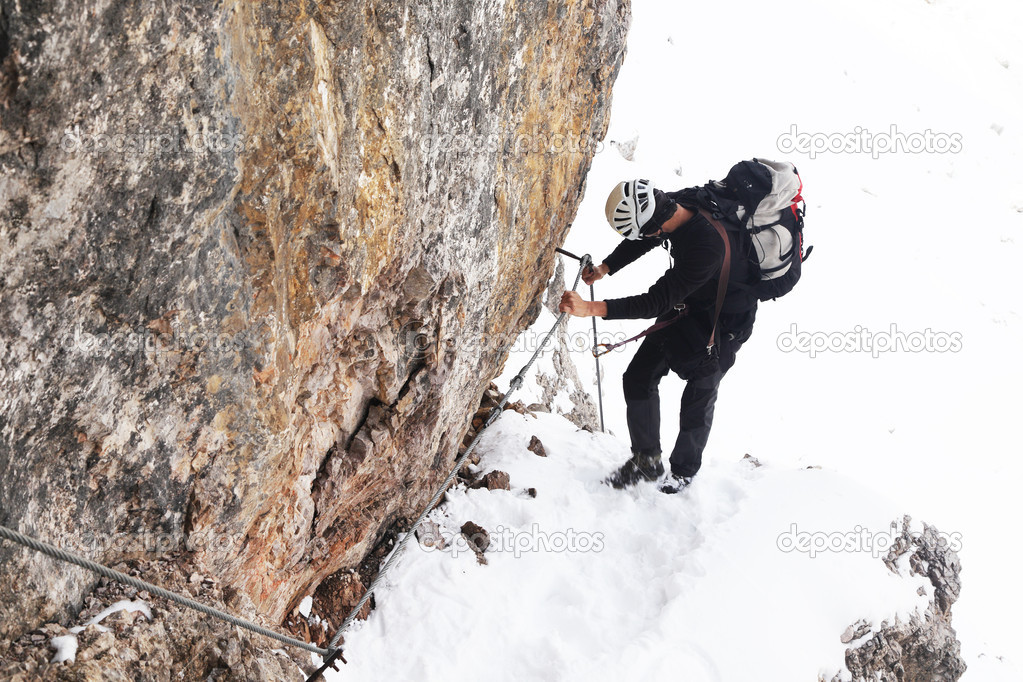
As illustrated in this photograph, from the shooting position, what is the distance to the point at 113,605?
2.93 meters

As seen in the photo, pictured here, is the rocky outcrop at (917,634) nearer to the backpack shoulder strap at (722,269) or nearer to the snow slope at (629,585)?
the snow slope at (629,585)

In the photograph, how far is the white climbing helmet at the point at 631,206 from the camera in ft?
17.7

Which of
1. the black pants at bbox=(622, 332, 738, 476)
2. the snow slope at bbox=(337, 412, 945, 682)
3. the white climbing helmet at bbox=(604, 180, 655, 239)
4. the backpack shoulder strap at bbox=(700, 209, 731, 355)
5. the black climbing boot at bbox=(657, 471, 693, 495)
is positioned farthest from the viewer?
the black climbing boot at bbox=(657, 471, 693, 495)

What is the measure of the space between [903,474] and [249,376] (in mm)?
12927

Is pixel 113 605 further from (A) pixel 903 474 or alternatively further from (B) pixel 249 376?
(A) pixel 903 474

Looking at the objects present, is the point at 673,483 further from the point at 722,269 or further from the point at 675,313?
the point at 722,269

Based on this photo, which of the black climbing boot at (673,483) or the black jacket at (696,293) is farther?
the black climbing boot at (673,483)

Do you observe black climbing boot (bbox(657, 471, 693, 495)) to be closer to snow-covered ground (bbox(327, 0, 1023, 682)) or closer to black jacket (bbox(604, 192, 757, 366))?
snow-covered ground (bbox(327, 0, 1023, 682))

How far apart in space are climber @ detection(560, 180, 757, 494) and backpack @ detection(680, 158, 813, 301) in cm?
11

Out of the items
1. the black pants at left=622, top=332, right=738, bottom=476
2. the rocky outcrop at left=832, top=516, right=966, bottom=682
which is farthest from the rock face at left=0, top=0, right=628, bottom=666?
the rocky outcrop at left=832, top=516, right=966, bottom=682

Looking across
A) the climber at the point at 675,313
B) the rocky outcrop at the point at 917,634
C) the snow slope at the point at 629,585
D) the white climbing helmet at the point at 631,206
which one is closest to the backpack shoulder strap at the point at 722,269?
the climber at the point at 675,313

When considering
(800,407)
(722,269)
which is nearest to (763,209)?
(722,269)

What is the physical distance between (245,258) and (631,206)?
3208mm

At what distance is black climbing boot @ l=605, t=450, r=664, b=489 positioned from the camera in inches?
265
